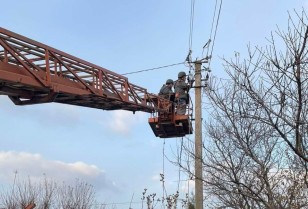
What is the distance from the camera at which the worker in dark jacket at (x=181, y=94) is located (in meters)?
16.1

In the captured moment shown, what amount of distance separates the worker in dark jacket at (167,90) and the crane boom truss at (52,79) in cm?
326

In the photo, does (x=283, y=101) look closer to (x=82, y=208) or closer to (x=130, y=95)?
(x=130, y=95)

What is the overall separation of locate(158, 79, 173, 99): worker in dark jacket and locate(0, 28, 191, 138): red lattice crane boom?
2.49 m

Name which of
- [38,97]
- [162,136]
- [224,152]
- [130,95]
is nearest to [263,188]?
[224,152]

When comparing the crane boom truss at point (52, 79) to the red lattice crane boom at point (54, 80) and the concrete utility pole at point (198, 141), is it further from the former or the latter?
the concrete utility pole at point (198, 141)

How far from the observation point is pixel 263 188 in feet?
27.9

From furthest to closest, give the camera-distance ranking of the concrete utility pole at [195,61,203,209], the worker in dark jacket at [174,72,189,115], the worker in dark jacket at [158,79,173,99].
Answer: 1. the worker in dark jacket at [158,79,173,99]
2. the worker in dark jacket at [174,72,189,115]
3. the concrete utility pole at [195,61,203,209]

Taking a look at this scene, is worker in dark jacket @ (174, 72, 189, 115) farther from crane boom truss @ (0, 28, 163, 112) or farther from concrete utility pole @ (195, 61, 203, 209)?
crane boom truss @ (0, 28, 163, 112)

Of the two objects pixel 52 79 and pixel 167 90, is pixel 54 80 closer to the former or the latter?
pixel 52 79

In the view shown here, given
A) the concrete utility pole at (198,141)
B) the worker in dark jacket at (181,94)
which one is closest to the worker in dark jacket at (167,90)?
the worker in dark jacket at (181,94)

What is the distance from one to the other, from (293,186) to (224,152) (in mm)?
1688

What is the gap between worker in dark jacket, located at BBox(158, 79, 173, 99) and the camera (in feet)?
54.0

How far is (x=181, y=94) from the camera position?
1627 cm

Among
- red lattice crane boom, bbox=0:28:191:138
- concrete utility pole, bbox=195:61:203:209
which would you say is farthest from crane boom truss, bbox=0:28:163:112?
concrete utility pole, bbox=195:61:203:209
